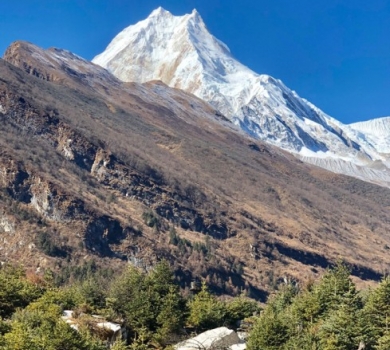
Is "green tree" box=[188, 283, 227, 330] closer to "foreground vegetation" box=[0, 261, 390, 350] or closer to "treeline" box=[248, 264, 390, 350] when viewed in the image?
"foreground vegetation" box=[0, 261, 390, 350]

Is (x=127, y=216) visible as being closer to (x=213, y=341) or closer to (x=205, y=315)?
(x=205, y=315)

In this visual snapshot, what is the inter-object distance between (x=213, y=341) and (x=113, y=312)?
9307 mm

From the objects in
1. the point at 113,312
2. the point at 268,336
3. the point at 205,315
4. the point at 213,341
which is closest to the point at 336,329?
the point at 268,336

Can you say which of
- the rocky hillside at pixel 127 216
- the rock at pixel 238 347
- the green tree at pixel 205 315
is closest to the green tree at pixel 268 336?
the rock at pixel 238 347

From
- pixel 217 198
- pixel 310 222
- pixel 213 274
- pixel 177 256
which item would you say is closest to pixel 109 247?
pixel 177 256

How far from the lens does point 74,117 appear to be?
191250mm

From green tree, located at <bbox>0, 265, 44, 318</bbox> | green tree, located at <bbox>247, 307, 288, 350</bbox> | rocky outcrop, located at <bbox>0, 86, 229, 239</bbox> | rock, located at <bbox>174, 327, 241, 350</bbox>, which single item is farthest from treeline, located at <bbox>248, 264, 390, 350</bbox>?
rocky outcrop, located at <bbox>0, 86, 229, 239</bbox>

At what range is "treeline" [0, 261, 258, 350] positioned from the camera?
30984 millimetres

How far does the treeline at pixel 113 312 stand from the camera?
31.0 meters

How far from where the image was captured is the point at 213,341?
39.0 metres

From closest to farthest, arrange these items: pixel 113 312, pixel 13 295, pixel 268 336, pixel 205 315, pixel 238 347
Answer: pixel 268 336, pixel 13 295, pixel 238 347, pixel 113 312, pixel 205 315

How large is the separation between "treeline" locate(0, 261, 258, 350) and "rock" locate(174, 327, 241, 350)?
3.09 m

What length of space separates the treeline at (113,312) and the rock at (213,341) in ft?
10.1

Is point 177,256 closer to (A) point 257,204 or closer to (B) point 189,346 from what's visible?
(A) point 257,204
